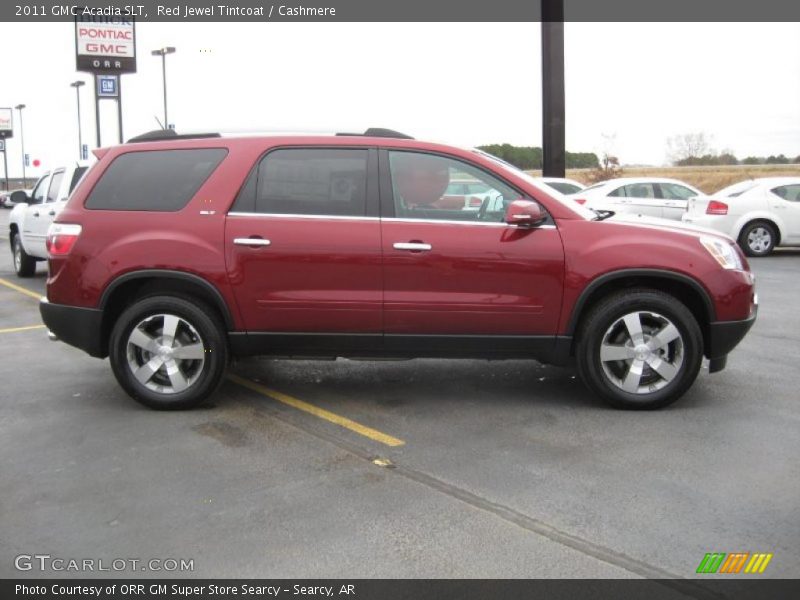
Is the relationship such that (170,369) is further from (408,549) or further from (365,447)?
(408,549)

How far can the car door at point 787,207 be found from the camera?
14375mm

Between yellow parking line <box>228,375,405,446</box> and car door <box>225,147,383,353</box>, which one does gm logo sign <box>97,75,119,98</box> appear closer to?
yellow parking line <box>228,375,405,446</box>

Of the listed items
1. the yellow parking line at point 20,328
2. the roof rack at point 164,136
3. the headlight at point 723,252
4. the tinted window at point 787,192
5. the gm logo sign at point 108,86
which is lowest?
the yellow parking line at point 20,328

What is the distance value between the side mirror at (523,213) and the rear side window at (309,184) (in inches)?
38.1

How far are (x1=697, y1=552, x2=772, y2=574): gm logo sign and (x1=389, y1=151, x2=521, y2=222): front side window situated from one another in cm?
256

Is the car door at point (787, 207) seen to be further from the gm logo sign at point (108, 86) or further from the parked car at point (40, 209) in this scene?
the gm logo sign at point (108, 86)

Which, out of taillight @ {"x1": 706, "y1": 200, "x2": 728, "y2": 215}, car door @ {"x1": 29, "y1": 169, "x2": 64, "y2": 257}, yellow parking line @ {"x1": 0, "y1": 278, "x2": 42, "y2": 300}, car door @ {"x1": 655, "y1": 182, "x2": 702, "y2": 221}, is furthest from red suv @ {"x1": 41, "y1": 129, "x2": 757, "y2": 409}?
car door @ {"x1": 655, "y1": 182, "x2": 702, "y2": 221}

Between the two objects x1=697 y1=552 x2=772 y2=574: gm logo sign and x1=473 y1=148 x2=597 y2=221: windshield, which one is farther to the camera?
x1=473 y1=148 x2=597 y2=221: windshield

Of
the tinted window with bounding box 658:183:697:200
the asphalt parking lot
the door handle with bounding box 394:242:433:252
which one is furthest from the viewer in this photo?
the tinted window with bounding box 658:183:697:200

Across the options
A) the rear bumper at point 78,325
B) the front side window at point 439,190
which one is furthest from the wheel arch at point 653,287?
the rear bumper at point 78,325

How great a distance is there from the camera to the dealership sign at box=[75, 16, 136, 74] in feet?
87.2

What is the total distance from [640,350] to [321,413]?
7.19 feet

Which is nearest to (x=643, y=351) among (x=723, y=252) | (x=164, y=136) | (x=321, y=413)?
(x=723, y=252)

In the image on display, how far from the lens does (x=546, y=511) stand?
12.0 feet
